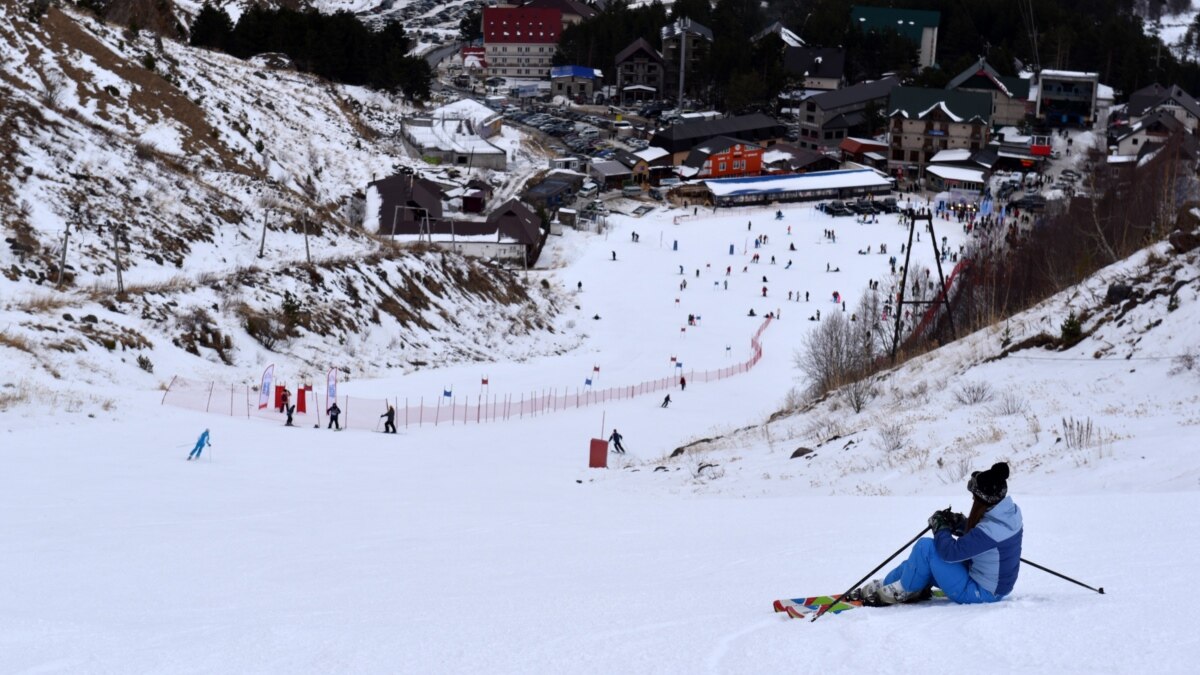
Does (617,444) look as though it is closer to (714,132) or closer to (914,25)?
(714,132)

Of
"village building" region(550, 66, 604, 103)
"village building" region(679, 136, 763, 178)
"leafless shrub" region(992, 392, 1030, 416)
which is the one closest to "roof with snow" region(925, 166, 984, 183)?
"village building" region(679, 136, 763, 178)

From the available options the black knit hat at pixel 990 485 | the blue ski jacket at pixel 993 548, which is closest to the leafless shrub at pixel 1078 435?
the blue ski jacket at pixel 993 548

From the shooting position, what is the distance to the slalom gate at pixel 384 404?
23.3m

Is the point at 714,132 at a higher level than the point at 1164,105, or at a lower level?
lower

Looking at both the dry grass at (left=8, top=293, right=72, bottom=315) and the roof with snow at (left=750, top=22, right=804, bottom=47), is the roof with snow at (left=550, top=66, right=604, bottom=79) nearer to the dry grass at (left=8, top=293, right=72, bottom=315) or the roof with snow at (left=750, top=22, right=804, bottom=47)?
the roof with snow at (left=750, top=22, right=804, bottom=47)

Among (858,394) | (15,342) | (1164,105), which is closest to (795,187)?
(1164,105)

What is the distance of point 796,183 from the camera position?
79.2 metres

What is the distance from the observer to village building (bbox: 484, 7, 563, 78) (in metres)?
124

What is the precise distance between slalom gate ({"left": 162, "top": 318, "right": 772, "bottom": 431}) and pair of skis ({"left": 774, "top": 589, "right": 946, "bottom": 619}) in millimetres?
17491

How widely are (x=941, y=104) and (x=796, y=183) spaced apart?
19054 mm

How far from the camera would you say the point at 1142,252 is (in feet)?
70.2

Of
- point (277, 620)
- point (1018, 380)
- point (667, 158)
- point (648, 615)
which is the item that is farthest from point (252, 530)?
point (667, 158)

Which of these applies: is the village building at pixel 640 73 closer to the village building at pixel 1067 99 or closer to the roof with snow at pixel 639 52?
the roof with snow at pixel 639 52

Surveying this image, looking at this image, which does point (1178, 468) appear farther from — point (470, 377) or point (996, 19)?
point (996, 19)
